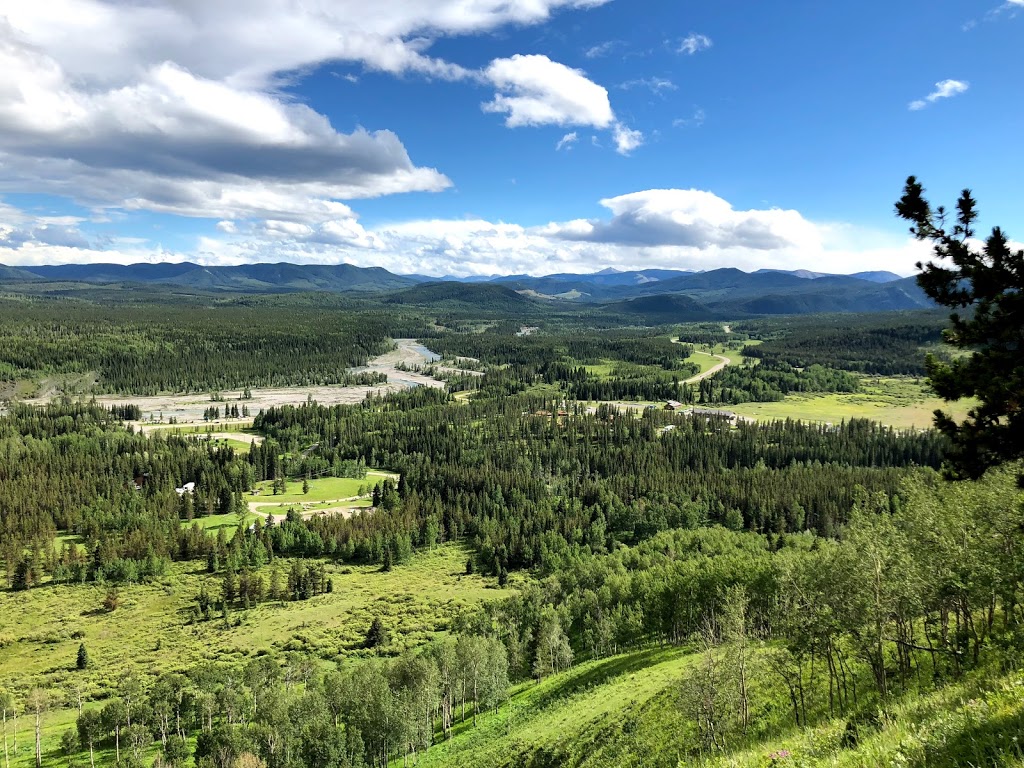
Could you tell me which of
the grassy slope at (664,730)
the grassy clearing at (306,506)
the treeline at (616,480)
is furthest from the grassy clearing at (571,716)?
the grassy clearing at (306,506)

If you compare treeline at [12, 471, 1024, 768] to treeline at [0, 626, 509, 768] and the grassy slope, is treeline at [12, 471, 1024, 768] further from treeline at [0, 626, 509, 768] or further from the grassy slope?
the grassy slope

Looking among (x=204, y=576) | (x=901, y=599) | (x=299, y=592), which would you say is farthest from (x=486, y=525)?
(x=901, y=599)

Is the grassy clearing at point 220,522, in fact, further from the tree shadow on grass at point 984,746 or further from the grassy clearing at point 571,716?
the tree shadow on grass at point 984,746

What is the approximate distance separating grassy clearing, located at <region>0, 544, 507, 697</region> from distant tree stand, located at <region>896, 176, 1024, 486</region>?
78635 millimetres

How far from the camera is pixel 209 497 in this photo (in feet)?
475

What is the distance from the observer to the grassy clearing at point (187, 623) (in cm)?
7775

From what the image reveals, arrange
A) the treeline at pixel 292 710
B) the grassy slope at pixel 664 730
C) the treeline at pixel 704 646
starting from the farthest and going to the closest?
the treeline at pixel 292 710 < the treeline at pixel 704 646 < the grassy slope at pixel 664 730

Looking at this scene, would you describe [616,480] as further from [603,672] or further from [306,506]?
[603,672]

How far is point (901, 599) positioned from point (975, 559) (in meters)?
3.67

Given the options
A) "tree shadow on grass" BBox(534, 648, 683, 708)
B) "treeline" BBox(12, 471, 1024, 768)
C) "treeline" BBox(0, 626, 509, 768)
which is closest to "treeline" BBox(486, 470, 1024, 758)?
"treeline" BBox(12, 471, 1024, 768)

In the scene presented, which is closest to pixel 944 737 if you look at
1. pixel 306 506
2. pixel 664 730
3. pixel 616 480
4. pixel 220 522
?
pixel 664 730

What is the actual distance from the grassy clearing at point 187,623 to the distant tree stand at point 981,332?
78.6 metres

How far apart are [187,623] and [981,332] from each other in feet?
351

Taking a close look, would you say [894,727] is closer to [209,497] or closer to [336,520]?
[336,520]
